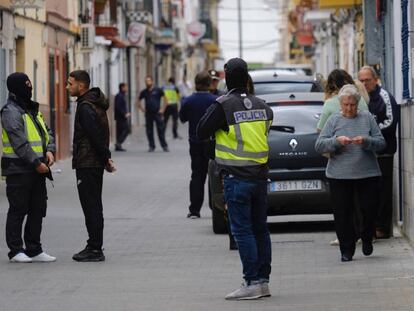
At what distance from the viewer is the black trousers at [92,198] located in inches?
600

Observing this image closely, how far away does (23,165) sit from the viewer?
49.9 ft

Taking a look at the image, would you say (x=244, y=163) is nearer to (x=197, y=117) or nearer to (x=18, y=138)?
(x=18, y=138)

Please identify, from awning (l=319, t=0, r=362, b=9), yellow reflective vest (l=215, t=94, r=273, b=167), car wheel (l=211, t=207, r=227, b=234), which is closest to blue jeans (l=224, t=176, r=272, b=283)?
yellow reflective vest (l=215, t=94, r=273, b=167)

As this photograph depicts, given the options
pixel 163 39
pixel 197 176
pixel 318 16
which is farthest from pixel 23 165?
pixel 163 39

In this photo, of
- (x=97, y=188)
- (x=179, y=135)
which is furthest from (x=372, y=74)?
(x=179, y=135)

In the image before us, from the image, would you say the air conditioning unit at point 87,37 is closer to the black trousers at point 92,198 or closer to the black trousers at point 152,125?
the black trousers at point 152,125

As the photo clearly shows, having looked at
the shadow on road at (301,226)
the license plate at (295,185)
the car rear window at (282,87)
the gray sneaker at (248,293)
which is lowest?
the shadow on road at (301,226)

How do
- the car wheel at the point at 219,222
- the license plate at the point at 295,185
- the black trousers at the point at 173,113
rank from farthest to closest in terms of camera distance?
the black trousers at the point at 173,113
the car wheel at the point at 219,222
the license plate at the point at 295,185

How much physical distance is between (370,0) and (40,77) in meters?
11.7

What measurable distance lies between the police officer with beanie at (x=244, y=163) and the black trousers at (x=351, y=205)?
8.06 ft

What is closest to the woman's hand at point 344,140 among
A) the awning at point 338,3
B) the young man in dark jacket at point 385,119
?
the young man in dark jacket at point 385,119

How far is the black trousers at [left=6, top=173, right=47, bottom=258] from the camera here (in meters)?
15.2

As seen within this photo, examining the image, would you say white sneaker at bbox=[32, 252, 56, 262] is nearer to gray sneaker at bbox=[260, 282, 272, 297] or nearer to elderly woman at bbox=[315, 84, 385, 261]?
elderly woman at bbox=[315, 84, 385, 261]

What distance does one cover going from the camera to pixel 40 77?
32938mm
